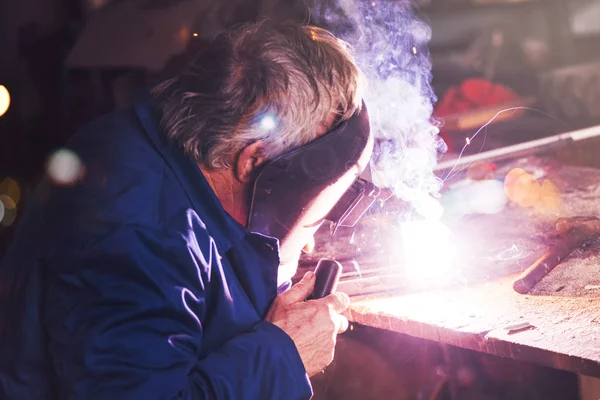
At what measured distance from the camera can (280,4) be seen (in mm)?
5250

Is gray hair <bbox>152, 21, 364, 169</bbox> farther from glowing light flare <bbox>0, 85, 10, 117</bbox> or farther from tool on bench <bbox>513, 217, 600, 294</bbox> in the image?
glowing light flare <bbox>0, 85, 10, 117</bbox>

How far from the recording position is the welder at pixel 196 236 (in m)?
1.23

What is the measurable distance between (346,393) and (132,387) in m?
1.56

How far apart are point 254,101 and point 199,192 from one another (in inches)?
10.8

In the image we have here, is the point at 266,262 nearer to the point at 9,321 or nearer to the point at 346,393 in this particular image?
the point at 9,321

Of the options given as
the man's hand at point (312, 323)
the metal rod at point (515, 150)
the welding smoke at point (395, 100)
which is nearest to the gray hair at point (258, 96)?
the man's hand at point (312, 323)

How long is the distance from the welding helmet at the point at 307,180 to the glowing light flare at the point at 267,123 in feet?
0.28

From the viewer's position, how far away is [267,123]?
1.52 m

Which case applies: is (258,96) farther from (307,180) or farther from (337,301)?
(337,301)

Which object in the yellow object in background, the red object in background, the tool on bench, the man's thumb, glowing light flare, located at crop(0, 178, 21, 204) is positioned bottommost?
the red object in background

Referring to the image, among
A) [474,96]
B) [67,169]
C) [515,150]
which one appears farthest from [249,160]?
[474,96]

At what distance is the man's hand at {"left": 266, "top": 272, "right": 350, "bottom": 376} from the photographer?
5.25 ft

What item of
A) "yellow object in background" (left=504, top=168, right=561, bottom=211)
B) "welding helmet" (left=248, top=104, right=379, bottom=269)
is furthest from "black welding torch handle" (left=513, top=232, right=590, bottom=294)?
"welding helmet" (left=248, top=104, right=379, bottom=269)

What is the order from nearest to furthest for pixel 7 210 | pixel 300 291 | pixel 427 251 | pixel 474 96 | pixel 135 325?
pixel 135 325 → pixel 300 291 → pixel 427 251 → pixel 7 210 → pixel 474 96
